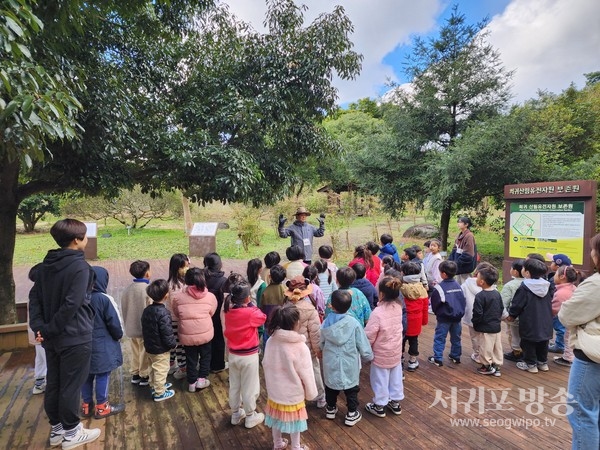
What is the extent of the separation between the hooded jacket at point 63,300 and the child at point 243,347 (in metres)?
1.01

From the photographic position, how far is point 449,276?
372 cm

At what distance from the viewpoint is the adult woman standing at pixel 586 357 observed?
6.51ft

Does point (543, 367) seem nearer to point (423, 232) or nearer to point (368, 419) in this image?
point (368, 419)

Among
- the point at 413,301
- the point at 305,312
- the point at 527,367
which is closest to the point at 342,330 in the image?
the point at 305,312

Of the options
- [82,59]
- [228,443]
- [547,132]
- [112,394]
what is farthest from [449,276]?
[547,132]

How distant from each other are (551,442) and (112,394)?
3.72 metres

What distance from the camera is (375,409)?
9.62 feet

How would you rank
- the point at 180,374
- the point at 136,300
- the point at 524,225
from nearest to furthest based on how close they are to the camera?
the point at 136,300, the point at 180,374, the point at 524,225

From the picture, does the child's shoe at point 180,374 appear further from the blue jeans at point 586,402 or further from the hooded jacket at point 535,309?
the hooded jacket at point 535,309

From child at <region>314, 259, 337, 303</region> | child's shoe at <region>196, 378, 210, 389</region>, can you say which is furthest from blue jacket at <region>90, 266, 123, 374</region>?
child at <region>314, 259, 337, 303</region>

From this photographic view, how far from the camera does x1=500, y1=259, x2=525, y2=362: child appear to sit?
380 centimetres

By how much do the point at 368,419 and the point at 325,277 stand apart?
5.10ft

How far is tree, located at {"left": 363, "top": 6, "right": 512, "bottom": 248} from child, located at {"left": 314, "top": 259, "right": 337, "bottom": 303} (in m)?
7.00

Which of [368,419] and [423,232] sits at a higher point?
[423,232]
